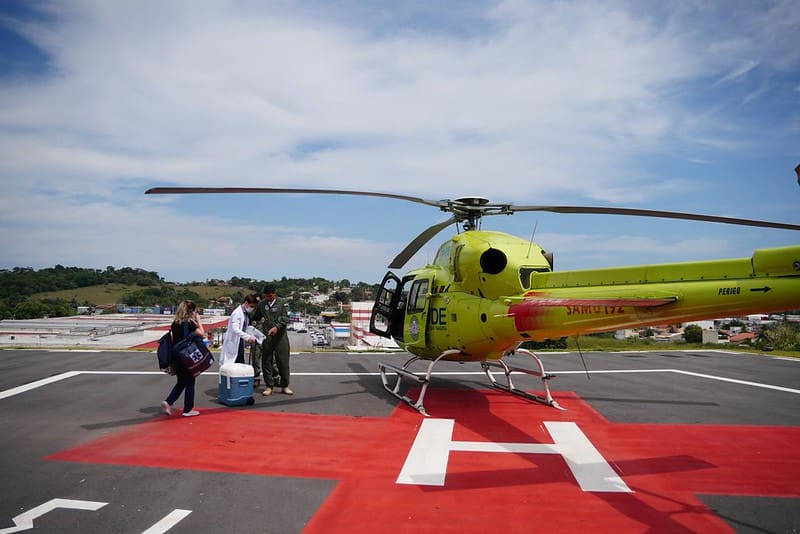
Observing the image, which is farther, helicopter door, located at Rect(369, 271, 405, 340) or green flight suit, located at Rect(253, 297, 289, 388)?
helicopter door, located at Rect(369, 271, 405, 340)

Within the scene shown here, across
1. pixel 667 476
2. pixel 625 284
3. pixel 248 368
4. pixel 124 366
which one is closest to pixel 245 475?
pixel 248 368

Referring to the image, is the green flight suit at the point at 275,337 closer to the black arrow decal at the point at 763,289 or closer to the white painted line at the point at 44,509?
the white painted line at the point at 44,509

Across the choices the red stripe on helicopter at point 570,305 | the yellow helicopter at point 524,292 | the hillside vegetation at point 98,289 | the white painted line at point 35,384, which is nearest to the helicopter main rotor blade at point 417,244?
the yellow helicopter at point 524,292

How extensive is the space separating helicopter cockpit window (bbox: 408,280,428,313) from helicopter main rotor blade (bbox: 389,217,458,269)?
0.62 metres

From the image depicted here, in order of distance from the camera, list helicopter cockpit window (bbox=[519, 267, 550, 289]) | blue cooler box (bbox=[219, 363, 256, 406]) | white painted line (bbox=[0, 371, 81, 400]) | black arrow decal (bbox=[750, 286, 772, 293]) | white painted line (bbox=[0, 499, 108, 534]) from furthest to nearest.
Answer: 1. white painted line (bbox=[0, 371, 81, 400])
2. blue cooler box (bbox=[219, 363, 256, 406])
3. helicopter cockpit window (bbox=[519, 267, 550, 289])
4. black arrow decal (bbox=[750, 286, 772, 293])
5. white painted line (bbox=[0, 499, 108, 534])

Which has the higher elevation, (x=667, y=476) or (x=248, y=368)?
(x=248, y=368)

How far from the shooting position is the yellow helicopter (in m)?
4.83

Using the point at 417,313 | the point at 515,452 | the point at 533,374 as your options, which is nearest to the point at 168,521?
the point at 515,452

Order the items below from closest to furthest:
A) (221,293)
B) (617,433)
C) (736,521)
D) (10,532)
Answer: (10,532)
(736,521)
(617,433)
(221,293)

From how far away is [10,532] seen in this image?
3709mm

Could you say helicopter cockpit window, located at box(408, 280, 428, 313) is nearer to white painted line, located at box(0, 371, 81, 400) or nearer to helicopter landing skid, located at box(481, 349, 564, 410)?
helicopter landing skid, located at box(481, 349, 564, 410)

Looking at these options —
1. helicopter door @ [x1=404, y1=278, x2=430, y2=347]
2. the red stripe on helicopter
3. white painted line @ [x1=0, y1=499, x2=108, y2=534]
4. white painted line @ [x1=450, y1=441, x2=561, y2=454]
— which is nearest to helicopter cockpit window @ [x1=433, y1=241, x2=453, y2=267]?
helicopter door @ [x1=404, y1=278, x2=430, y2=347]

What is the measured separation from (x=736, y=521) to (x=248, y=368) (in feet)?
22.9

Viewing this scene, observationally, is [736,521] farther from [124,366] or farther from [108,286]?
[108,286]
